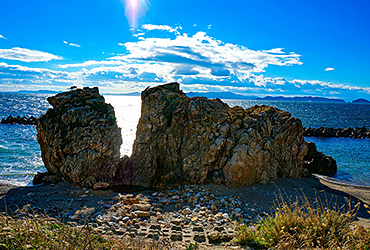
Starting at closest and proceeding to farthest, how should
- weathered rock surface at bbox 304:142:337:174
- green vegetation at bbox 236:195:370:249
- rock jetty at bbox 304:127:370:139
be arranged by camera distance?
green vegetation at bbox 236:195:370:249
weathered rock surface at bbox 304:142:337:174
rock jetty at bbox 304:127:370:139

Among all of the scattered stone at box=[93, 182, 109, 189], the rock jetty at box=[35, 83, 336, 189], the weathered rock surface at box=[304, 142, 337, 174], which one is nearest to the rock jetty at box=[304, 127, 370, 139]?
the weathered rock surface at box=[304, 142, 337, 174]

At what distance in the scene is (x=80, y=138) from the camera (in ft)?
45.6

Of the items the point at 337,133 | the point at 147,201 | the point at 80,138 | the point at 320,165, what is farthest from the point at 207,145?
the point at 337,133

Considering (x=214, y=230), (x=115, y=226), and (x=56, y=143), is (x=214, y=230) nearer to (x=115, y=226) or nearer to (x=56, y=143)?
(x=115, y=226)

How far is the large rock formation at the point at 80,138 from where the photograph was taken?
43.2 feet

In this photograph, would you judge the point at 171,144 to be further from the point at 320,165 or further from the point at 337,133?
Answer: the point at 337,133

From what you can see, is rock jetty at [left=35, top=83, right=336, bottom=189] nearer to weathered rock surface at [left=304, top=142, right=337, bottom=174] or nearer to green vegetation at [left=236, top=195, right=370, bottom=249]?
green vegetation at [left=236, top=195, right=370, bottom=249]

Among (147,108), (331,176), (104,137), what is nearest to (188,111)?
(147,108)

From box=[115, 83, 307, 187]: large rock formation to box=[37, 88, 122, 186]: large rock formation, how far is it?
113cm

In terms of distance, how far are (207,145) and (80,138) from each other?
21.5ft

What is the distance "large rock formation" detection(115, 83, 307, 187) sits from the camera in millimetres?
12836

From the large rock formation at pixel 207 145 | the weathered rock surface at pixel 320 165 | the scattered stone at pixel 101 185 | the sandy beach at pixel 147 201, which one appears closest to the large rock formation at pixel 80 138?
the scattered stone at pixel 101 185

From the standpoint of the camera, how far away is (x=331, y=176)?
19.3 metres

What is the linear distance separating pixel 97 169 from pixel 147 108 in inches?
166
